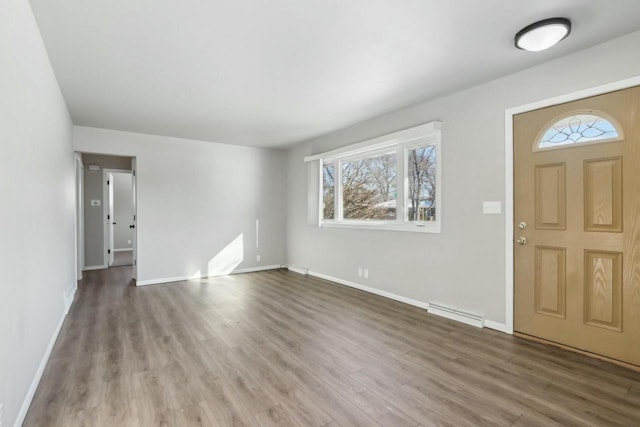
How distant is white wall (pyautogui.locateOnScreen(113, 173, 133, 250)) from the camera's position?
363 inches

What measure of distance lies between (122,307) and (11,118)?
298cm

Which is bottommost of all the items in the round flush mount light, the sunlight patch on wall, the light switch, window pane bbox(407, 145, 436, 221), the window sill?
the sunlight patch on wall

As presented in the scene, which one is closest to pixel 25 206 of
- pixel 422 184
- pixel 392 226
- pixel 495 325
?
pixel 392 226

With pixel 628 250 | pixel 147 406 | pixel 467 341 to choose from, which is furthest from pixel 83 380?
pixel 628 250

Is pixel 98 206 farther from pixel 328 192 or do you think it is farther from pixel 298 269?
pixel 328 192

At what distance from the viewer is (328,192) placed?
546 centimetres

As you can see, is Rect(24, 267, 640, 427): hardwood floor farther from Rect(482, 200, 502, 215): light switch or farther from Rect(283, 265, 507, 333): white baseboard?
Rect(482, 200, 502, 215): light switch

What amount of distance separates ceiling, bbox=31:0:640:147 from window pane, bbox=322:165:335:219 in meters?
1.61

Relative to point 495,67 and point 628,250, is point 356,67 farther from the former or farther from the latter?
point 628,250

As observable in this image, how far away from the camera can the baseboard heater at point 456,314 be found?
3184 millimetres

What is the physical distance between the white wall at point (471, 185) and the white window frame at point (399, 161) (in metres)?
0.09

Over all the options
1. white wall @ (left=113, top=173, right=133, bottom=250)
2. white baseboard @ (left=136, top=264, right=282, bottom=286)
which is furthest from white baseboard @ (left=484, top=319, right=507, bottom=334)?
white wall @ (left=113, top=173, right=133, bottom=250)

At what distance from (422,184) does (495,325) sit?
1.74 meters

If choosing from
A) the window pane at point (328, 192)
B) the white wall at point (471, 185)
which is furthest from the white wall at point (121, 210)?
the white wall at point (471, 185)
